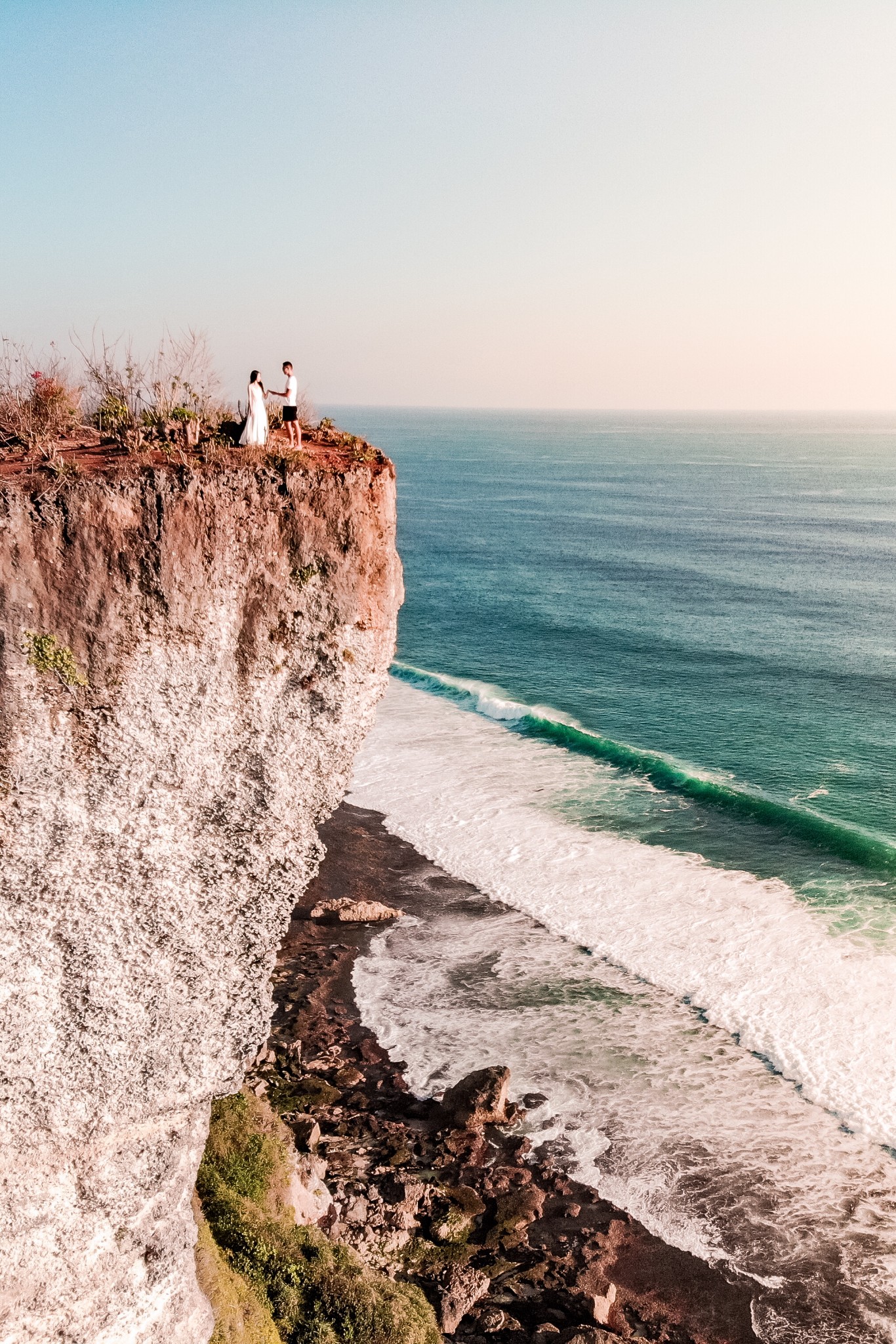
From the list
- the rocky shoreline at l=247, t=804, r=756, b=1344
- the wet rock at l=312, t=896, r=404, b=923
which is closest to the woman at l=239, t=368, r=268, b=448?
the rocky shoreline at l=247, t=804, r=756, b=1344

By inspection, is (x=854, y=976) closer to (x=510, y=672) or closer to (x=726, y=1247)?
(x=726, y=1247)

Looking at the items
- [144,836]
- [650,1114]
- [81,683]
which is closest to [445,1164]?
[650,1114]

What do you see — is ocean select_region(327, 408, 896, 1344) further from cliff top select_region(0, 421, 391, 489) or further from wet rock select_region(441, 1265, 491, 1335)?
cliff top select_region(0, 421, 391, 489)

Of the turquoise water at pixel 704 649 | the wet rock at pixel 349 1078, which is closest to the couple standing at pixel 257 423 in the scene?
the wet rock at pixel 349 1078

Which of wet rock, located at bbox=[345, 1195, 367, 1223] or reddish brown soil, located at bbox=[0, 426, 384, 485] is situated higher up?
reddish brown soil, located at bbox=[0, 426, 384, 485]

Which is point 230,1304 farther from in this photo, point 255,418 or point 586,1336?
point 255,418

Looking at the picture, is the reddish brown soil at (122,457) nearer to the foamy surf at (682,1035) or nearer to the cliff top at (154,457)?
the cliff top at (154,457)
